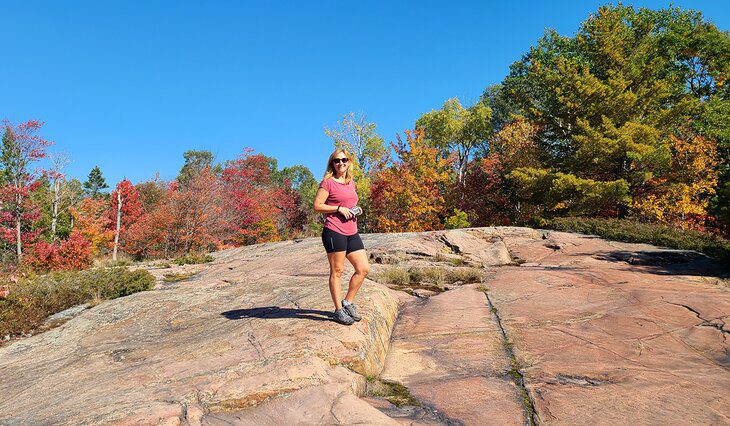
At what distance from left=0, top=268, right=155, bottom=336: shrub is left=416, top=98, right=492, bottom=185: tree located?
26.4 m

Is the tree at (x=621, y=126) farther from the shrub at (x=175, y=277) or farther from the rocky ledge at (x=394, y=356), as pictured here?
the shrub at (x=175, y=277)

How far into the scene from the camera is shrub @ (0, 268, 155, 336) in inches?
252

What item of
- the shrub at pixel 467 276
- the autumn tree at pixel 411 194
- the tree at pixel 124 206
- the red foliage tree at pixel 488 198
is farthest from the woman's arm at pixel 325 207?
the tree at pixel 124 206

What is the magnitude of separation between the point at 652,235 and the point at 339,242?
11.8m

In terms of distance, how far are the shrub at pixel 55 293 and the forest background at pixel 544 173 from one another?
7.90 metres

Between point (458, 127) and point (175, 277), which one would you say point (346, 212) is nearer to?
point (175, 277)

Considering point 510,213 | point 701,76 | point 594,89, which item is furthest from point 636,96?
point 701,76

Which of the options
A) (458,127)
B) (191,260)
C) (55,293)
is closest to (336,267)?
(55,293)

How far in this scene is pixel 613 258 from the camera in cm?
953

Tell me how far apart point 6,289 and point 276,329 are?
21.6 feet

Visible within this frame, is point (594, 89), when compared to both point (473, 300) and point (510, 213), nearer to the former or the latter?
point (510, 213)

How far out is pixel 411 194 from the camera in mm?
23594

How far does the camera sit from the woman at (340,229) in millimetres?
4105

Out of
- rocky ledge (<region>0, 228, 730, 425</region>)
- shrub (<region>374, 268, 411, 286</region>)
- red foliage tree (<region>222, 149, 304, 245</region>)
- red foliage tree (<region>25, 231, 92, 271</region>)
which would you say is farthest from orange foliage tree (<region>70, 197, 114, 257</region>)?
shrub (<region>374, 268, 411, 286</region>)
